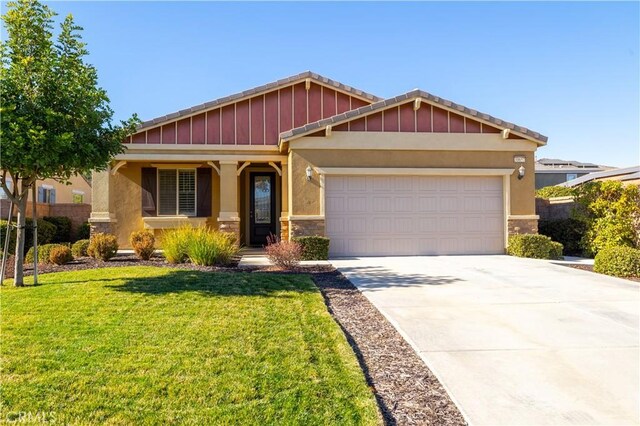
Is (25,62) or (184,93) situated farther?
(184,93)

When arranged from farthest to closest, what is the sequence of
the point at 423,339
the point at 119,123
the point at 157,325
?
the point at 119,123 → the point at 157,325 → the point at 423,339

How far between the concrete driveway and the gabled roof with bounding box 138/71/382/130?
7896 millimetres

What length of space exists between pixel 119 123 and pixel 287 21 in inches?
232

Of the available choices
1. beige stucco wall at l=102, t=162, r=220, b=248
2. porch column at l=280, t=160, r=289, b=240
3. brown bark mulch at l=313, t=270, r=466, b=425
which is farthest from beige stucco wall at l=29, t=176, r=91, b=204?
brown bark mulch at l=313, t=270, r=466, b=425

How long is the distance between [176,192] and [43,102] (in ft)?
23.9

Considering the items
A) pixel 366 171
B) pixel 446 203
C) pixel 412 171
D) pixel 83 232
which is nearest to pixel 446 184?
pixel 446 203

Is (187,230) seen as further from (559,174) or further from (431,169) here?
(559,174)

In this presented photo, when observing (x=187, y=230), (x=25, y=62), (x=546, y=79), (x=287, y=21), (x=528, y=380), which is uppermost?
(x=287, y=21)

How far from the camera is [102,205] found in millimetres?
12711

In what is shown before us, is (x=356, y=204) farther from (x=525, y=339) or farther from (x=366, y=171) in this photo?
(x=525, y=339)

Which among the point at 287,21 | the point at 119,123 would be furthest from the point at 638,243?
the point at 119,123

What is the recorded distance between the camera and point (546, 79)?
42.7 feet

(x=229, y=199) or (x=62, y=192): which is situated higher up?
(x=62, y=192)

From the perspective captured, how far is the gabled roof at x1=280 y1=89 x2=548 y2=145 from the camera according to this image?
11430 mm
